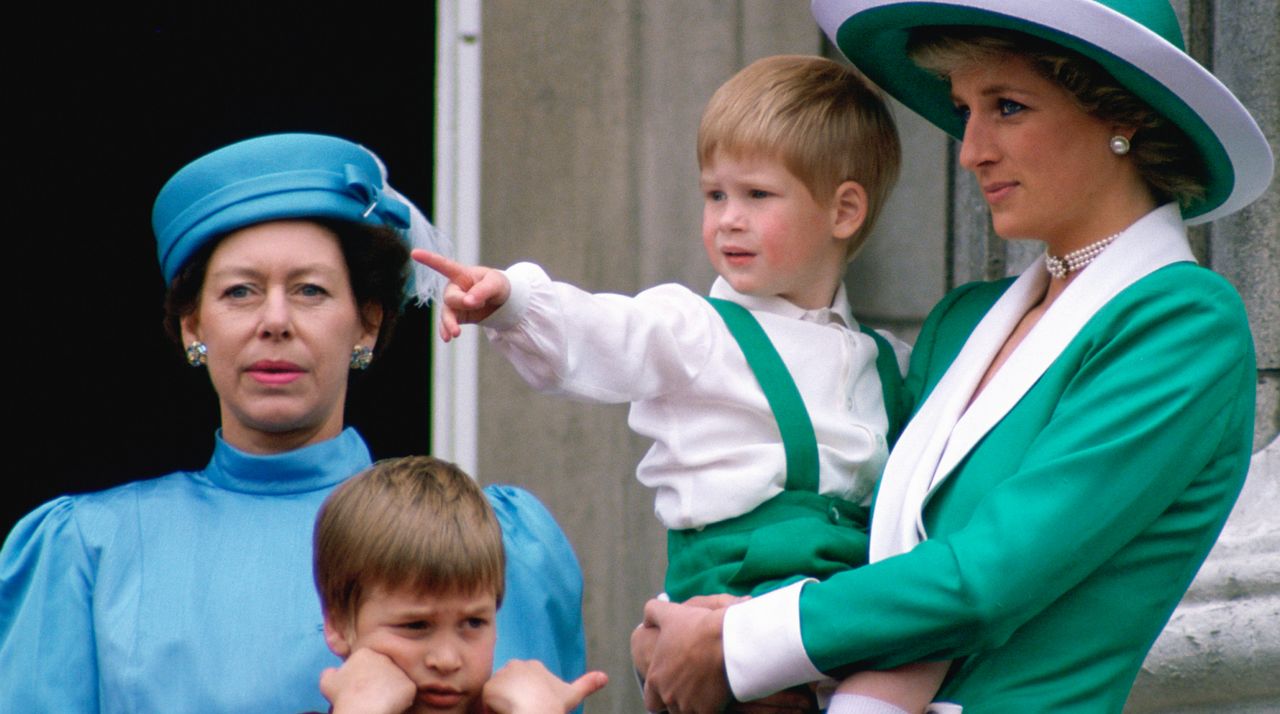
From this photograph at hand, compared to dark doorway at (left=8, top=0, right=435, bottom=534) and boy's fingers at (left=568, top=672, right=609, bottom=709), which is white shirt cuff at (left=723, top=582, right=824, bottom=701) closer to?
boy's fingers at (left=568, top=672, right=609, bottom=709)

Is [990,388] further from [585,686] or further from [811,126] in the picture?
[585,686]

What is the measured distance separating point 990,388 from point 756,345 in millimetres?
379

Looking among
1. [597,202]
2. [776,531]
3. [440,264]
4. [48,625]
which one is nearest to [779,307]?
[776,531]

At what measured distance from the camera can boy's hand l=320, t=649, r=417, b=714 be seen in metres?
2.19

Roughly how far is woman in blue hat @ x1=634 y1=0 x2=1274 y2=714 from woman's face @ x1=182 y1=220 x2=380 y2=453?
0.66 m

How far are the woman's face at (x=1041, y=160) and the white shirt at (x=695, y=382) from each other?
0.38 metres

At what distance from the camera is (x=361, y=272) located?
2854mm

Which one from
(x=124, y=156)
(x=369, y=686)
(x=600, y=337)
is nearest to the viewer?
(x=369, y=686)

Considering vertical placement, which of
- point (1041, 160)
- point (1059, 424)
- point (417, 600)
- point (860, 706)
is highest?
point (1041, 160)

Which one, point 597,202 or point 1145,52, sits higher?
point 1145,52

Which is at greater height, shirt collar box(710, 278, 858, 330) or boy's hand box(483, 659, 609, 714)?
shirt collar box(710, 278, 858, 330)

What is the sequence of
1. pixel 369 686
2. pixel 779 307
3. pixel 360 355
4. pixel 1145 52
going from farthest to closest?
pixel 360 355 < pixel 779 307 < pixel 1145 52 < pixel 369 686

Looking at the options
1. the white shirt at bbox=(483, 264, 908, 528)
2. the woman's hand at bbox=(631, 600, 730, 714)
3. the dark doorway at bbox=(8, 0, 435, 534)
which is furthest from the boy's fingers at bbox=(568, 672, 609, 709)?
the dark doorway at bbox=(8, 0, 435, 534)

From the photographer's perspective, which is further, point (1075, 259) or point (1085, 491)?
point (1075, 259)
